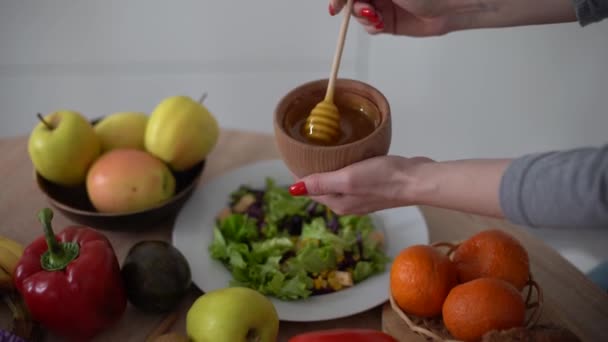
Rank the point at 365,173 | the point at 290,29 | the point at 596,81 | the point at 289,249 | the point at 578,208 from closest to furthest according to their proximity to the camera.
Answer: the point at 578,208 → the point at 365,173 → the point at 289,249 → the point at 596,81 → the point at 290,29

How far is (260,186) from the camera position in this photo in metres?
1.24

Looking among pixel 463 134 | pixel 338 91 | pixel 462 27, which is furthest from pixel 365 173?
pixel 463 134

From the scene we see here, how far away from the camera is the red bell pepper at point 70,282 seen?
85 cm

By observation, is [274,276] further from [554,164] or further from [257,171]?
[554,164]

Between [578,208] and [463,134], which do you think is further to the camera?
[463,134]

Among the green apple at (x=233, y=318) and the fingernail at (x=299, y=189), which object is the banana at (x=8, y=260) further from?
the fingernail at (x=299, y=189)

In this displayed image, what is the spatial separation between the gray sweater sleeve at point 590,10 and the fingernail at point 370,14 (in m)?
0.31

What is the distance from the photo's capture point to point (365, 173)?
80 centimetres

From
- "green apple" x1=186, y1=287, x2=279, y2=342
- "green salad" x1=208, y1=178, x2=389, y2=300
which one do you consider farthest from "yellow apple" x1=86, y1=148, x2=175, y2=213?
"green apple" x1=186, y1=287, x2=279, y2=342

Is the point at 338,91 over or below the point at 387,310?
over

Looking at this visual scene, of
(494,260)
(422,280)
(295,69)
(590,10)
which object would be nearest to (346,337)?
(422,280)

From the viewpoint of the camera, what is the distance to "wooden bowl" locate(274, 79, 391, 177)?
0.78 metres

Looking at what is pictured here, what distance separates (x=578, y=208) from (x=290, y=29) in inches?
61.3

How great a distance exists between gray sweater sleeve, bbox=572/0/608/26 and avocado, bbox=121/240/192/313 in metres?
0.74
